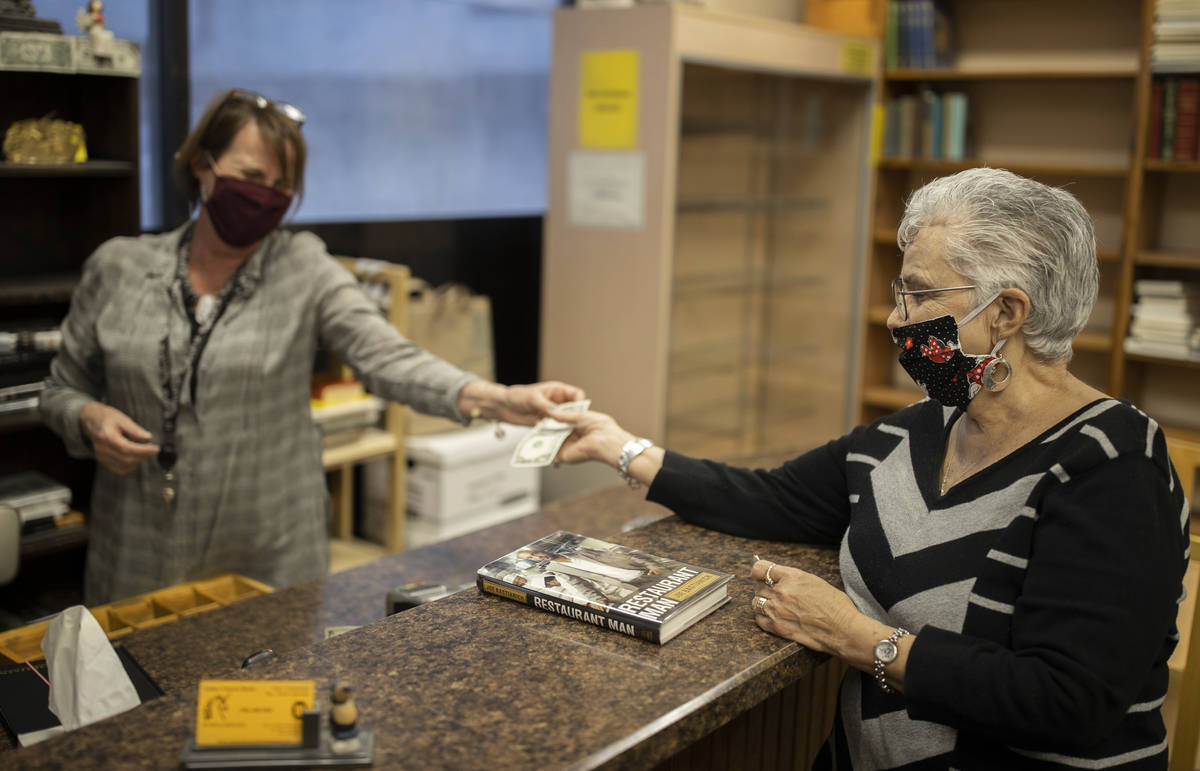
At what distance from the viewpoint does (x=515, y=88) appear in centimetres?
483

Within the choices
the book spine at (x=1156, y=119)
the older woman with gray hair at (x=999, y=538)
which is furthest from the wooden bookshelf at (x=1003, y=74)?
the older woman with gray hair at (x=999, y=538)

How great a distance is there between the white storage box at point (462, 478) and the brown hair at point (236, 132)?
6.00ft

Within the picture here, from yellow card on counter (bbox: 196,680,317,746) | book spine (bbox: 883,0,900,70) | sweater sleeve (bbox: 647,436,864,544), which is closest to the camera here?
yellow card on counter (bbox: 196,680,317,746)

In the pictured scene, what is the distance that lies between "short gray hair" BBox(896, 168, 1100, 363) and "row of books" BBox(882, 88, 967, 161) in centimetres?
356

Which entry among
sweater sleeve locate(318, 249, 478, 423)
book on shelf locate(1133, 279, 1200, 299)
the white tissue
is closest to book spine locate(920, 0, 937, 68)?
book on shelf locate(1133, 279, 1200, 299)

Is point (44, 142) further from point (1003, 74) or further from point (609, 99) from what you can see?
point (1003, 74)

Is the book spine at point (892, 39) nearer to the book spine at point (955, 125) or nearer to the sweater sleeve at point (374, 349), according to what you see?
the book spine at point (955, 125)

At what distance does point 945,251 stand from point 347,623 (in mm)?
1210

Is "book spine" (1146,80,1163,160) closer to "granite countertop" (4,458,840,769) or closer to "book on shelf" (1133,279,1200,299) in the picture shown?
"book on shelf" (1133,279,1200,299)

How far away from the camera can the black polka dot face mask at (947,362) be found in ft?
4.84

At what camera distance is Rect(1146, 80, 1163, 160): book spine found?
4191 millimetres

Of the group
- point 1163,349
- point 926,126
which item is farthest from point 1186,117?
point 926,126

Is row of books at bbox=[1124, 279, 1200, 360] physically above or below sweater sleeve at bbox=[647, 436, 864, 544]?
above

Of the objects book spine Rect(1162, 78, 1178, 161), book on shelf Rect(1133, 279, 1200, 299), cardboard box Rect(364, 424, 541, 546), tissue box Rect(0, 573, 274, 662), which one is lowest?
cardboard box Rect(364, 424, 541, 546)
